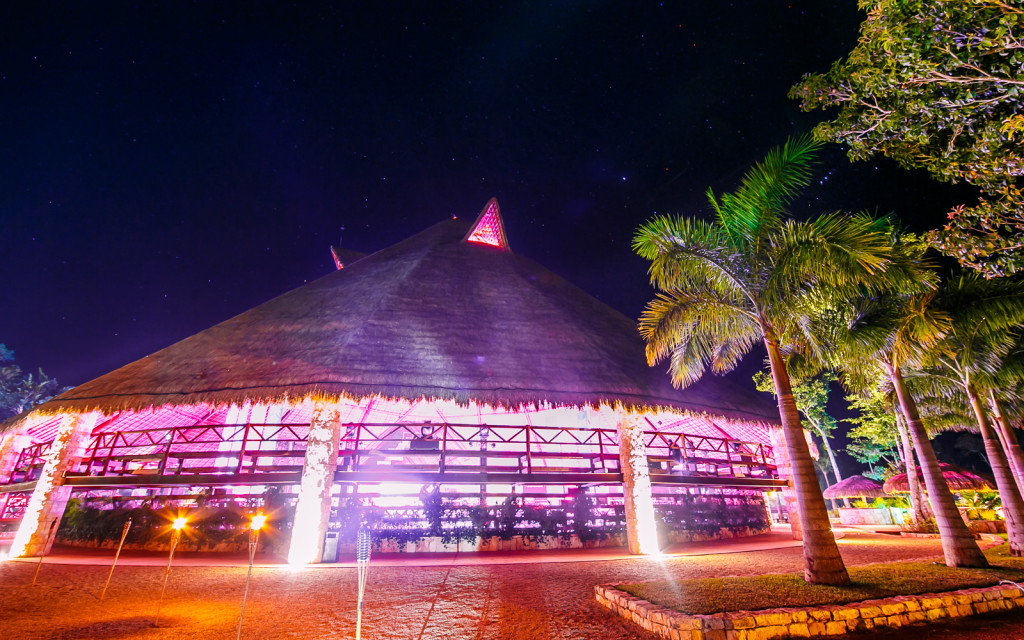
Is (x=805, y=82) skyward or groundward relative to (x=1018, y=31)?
skyward

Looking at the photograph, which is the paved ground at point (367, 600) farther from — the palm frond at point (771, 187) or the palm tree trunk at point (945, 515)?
the palm frond at point (771, 187)

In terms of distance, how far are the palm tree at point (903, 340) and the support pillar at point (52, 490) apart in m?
17.1

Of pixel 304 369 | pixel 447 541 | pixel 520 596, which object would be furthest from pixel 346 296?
pixel 520 596

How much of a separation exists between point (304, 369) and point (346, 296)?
464cm

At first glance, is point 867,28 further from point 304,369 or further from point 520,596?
point 304,369

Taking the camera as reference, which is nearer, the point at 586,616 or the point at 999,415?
the point at 586,616

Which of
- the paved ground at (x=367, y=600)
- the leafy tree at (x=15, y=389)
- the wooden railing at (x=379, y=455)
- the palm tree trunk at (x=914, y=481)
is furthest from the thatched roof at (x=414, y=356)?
the leafy tree at (x=15, y=389)

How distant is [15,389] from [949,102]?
208ft

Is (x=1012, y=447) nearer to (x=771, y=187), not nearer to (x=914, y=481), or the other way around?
(x=914, y=481)

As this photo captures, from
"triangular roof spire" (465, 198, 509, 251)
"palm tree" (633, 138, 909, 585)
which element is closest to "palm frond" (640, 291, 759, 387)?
"palm tree" (633, 138, 909, 585)

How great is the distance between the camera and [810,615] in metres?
4.29

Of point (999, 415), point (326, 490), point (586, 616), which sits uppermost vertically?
point (999, 415)

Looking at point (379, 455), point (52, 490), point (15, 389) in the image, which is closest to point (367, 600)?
point (379, 455)

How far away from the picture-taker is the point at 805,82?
745 centimetres
